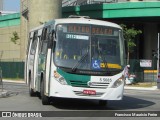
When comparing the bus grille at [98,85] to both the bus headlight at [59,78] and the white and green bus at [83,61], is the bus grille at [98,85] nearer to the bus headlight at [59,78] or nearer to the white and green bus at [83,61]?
the white and green bus at [83,61]

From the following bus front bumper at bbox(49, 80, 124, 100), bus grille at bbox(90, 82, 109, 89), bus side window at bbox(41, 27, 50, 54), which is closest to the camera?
bus front bumper at bbox(49, 80, 124, 100)

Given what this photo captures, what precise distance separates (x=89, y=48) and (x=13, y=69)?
45.0 metres

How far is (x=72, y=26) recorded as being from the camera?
16500 mm

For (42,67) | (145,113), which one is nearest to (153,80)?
(42,67)

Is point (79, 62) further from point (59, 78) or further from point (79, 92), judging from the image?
point (79, 92)

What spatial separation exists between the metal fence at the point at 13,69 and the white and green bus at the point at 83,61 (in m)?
42.2

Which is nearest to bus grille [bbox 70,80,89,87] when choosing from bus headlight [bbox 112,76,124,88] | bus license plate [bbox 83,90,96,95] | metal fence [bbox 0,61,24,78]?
bus license plate [bbox 83,90,96,95]

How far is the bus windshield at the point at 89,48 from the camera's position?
52.5 ft

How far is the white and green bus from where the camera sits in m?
15.8

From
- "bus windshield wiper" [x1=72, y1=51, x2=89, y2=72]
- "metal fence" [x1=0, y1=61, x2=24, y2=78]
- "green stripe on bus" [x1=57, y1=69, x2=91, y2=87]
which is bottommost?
"metal fence" [x1=0, y1=61, x2=24, y2=78]

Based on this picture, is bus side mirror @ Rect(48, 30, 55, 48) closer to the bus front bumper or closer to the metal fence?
the bus front bumper

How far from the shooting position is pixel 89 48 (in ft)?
53.2

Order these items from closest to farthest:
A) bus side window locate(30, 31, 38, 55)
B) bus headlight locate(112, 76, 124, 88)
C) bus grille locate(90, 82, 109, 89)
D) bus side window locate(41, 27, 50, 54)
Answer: bus grille locate(90, 82, 109, 89)
bus headlight locate(112, 76, 124, 88)
bus side window locate(41, 27, 50, 54)
bus side window locate(30, 31, 38, 55)

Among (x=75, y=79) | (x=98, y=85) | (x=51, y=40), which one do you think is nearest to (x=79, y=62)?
(x=75, y=79)
